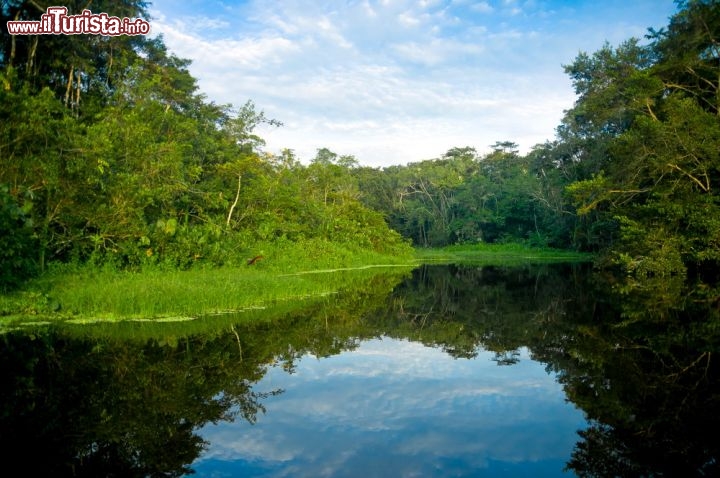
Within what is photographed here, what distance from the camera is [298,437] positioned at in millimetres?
4891

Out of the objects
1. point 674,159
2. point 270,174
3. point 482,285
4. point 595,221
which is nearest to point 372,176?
point 595,221

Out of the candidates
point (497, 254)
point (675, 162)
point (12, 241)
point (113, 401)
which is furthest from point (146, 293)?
point (497, 254)

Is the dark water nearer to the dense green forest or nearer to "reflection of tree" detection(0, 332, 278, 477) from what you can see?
"reflection of tree" detection(0, 332, 278, 477)

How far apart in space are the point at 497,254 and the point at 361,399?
4328cm

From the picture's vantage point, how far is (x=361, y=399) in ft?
20.2

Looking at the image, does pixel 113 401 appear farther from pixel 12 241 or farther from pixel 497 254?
pixel 497 254

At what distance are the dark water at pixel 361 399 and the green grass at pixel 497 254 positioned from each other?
2992 cm

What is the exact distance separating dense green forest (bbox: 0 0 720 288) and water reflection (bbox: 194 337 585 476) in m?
7.31

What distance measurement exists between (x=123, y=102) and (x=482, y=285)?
16386 mm

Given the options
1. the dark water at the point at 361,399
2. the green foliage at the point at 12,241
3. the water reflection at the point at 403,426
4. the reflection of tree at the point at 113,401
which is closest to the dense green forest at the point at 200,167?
the green foliage at the point at 12,241

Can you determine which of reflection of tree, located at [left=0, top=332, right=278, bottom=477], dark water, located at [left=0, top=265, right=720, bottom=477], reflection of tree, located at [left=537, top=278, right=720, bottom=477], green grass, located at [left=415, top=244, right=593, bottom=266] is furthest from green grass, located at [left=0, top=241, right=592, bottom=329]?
green grass, located at [left=415, top=244, right=593, bottom=266]

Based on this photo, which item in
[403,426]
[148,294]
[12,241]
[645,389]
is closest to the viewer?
[403,426]

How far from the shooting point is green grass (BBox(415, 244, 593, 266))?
4066 cm

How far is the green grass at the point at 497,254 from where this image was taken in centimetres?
4066
